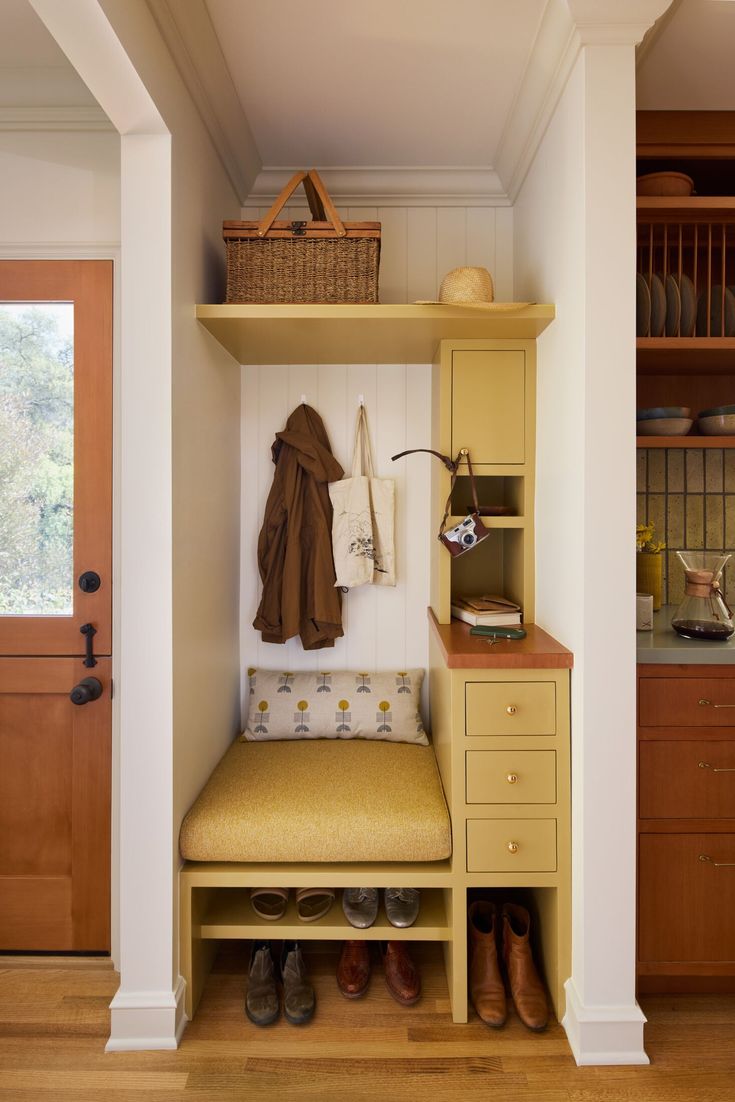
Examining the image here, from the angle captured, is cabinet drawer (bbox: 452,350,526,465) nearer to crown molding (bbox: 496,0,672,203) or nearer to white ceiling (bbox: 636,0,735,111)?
crown molding (bbox: 496,0,672,203)

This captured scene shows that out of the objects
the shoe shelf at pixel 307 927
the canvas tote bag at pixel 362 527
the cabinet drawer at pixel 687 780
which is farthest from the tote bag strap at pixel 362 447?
the shoe shelf at pixel 307 927

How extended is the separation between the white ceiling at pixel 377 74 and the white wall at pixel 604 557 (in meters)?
0.29

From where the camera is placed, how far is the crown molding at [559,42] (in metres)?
1.57

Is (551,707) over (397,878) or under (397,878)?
over

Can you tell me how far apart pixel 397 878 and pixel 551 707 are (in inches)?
25.0

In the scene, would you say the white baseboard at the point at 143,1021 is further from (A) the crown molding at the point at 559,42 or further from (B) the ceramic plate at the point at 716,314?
(A) the crown molding at the point at 559,42

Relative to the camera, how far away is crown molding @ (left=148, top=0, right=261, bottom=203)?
160cm

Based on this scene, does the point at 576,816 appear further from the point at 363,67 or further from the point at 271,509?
the point at 363,67

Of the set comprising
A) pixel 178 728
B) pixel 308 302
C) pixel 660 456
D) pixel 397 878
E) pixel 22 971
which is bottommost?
pixel 22 971

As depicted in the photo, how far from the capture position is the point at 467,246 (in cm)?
253

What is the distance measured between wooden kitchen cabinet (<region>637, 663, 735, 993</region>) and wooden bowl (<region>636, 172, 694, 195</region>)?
1.43 m

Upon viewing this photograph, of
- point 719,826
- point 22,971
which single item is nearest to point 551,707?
point 719,826

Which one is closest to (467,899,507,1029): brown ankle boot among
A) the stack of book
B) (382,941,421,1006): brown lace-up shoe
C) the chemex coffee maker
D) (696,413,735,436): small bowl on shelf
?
(382,941,421,1006): brown lace-up shoe

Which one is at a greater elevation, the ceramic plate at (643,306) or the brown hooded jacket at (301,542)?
the ceramic plate at (643,306)
